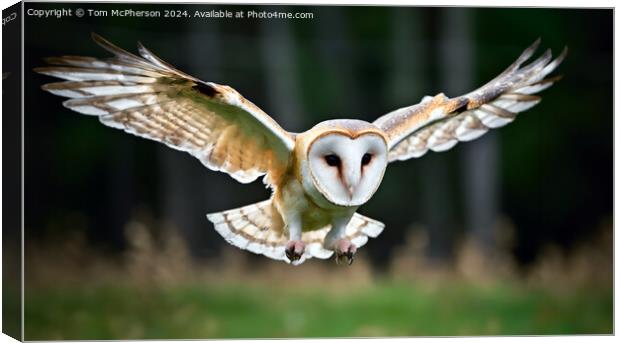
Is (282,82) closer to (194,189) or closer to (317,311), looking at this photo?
(194,189)

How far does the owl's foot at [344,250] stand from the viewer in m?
6.60

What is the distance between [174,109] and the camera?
6.54 metres

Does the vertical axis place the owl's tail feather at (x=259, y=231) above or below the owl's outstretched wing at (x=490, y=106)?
below

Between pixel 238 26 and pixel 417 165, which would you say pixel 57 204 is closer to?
pixel 238 26

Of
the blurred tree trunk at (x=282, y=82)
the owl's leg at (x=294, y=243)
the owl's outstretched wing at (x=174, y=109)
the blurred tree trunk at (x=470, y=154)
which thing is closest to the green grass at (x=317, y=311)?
the blurred tree trunk at (x=470, y=154)

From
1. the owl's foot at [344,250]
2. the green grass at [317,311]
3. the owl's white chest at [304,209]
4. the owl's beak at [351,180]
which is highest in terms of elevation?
the owl's beak at [351,180]

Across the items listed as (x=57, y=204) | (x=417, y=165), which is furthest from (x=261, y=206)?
(x=417, y=165)

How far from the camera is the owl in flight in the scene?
245 inches

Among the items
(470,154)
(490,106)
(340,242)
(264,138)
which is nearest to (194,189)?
(470,154)

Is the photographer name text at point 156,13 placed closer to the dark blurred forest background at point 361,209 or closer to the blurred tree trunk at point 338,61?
the dark blurred forest background at point 361,209

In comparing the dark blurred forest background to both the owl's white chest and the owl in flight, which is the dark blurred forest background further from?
the owl's white chest

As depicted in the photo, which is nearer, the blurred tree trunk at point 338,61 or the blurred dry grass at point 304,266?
the blurred dry grass at point 304,266

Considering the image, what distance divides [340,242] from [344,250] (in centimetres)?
7

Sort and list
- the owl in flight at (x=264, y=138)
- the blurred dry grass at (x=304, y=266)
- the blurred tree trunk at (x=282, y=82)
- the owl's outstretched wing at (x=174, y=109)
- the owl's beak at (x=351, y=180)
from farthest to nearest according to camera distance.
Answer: the blurred tree trunk at (x=282, y=82), the blurred dry grass at (x=304, y=266), the owl's beak at (x=351, y=180), the owl in flight at (x=264, y=138), the owl's outstretched wing at (x=174, y=109)
